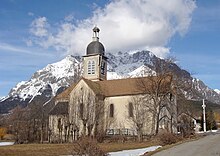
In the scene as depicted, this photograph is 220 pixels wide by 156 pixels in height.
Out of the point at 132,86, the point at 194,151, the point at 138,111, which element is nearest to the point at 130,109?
the point at 138,111

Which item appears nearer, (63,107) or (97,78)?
(63,107)

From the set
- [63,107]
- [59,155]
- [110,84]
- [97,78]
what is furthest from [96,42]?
[59,155]

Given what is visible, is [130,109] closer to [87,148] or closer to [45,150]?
[45,150]

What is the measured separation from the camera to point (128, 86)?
58.8 metres

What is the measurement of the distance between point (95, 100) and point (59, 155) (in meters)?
30.4

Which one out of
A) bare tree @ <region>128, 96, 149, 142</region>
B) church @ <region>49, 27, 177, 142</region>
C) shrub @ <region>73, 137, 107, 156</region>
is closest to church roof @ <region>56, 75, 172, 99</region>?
church @ <region>49, 27, 177, 142</region>

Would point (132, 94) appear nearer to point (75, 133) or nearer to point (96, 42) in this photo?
point (75, 133)

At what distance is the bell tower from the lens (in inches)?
2685

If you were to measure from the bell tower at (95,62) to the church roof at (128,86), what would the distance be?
5.49 metres

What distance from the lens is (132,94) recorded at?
5659 cm

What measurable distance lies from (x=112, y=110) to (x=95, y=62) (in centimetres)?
1375

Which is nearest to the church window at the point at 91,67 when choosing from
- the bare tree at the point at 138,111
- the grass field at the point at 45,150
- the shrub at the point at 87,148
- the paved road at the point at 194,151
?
the bare tree at the point at 138,111

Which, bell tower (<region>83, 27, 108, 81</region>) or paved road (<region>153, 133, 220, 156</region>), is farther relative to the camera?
bell tower (<region>83, 27, 108, 81</region>)

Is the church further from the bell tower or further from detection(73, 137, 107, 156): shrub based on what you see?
detection(73, 137, 107, 156): shrub
